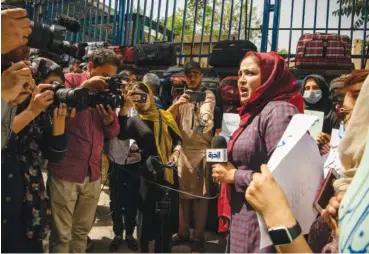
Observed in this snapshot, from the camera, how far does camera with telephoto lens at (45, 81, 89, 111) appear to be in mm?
2471

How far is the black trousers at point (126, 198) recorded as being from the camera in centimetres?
405

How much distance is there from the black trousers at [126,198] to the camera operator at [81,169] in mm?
899

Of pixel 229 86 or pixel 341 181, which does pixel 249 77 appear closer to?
pixel 341 181

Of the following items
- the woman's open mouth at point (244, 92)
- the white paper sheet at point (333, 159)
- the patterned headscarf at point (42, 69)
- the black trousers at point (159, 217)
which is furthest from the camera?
the black trousers at point (159, 217)

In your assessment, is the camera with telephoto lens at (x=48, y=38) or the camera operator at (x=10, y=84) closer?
the camera operator at (x=10, y=84)

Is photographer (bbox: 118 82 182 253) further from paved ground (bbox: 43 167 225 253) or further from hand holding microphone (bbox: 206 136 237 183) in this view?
hand holding microphone (bbox: 206 136 237 183)

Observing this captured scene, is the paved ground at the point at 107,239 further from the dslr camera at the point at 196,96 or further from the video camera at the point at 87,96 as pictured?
the video camera at the point at 87,96

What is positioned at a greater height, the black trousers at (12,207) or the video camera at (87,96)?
the video camera at (87,96)

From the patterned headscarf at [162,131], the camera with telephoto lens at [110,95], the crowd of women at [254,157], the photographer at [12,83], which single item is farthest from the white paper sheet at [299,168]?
the patterned headscarf at [162,131]

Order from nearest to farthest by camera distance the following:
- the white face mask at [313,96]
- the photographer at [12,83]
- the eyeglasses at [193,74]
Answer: the photographer at [12,83]
the white face mask at [313,96]
the eyeglasses at [193,74]

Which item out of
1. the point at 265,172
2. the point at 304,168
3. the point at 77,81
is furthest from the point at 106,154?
the point at 265,172

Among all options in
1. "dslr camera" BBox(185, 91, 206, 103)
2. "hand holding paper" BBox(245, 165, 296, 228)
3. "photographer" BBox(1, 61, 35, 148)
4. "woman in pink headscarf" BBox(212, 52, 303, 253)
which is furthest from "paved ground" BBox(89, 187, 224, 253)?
"hand holding paper" BBox(245, 165, 296, 228)

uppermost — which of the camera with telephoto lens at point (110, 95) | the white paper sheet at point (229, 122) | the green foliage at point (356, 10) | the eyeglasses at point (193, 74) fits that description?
the green foliage at point (356, 10)

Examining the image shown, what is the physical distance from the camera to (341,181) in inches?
47.6
